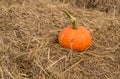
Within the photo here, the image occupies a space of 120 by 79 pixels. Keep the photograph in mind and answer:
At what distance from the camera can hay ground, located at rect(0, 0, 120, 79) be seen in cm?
290

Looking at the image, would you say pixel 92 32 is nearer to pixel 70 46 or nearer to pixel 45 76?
pixel 70 46

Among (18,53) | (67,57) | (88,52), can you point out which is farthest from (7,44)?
(88,52)

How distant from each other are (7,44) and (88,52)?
33.2 inches

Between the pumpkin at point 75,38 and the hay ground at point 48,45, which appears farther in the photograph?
the pumpkin at point 75,38

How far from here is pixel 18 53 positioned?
9.83 feet

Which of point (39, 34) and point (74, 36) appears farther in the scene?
point (39, 34)

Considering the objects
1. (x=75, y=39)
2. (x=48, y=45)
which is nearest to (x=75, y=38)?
(x=75, y=39)

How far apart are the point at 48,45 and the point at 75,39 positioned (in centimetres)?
32

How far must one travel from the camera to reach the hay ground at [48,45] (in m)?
2.90

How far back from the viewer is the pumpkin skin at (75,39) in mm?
3033

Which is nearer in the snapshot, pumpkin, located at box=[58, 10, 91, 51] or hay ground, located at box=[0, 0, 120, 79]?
hay ground, located at box=[0, 0, 120, 79]

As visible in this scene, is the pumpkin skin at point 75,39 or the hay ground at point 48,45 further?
the pumpkin skin at point 75,39

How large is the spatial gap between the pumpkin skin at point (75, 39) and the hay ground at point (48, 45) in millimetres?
63

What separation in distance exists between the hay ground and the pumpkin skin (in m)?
0.06
